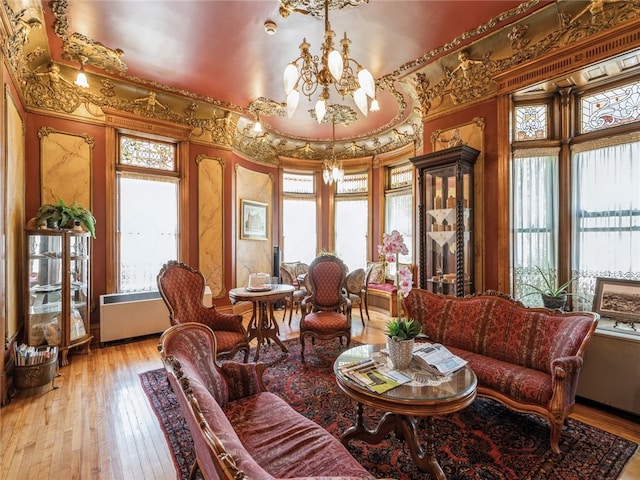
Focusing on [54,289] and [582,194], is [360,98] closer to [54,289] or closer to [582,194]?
[582,194]

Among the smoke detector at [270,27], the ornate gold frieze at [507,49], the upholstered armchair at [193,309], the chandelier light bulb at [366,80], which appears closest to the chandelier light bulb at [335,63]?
the chandelier light bulb at [366,80]

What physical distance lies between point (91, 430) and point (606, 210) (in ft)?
16.2

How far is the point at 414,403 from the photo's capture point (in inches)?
64.4

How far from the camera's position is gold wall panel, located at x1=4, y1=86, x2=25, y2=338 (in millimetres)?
2977

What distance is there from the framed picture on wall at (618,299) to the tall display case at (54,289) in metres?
5.58

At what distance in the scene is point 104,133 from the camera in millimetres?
4363

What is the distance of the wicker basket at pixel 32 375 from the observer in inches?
114

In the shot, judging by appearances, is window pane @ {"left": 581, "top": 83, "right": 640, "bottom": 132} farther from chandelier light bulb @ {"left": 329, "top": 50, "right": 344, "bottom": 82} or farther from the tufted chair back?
the tufted chair back

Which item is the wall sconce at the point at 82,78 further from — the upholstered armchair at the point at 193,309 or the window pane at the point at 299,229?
the window pane at the point at 299,229

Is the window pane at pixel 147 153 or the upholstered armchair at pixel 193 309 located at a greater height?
the window pane at pixel 147 153

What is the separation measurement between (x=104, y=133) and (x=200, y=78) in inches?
63.8

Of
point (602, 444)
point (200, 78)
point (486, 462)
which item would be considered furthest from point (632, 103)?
point (200, 78)

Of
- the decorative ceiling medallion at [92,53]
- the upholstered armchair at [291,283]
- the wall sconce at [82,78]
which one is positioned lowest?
the upholstered armchair at [291,283]

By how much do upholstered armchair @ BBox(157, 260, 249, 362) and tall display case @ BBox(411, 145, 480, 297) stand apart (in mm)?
2333
